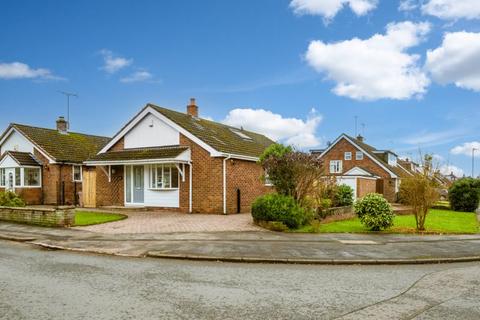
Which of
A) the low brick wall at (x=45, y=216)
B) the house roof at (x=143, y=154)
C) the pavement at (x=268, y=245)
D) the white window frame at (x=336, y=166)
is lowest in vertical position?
the pavement at (x=268, y=245)

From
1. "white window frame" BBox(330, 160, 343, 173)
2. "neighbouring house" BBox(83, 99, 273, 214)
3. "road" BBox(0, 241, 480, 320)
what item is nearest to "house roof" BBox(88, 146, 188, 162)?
"neighbouring house" BBox(83, 99, 273, 214)

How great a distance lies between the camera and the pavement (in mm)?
10531

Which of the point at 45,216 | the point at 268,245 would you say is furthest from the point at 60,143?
the point at 268,245

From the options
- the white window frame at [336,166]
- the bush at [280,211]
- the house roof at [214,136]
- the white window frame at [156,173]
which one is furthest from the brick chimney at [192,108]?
the white window frame at [336,166]

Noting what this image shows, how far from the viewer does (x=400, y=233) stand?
1592 cm

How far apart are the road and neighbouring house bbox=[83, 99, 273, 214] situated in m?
11.8

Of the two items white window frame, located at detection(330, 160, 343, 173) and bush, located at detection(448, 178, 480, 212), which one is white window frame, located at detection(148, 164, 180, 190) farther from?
white window frame, located at detection(330, 160, 343, 173)

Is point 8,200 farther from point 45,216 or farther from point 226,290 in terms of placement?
point 226,290

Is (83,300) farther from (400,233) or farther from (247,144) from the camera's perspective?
(247,144)

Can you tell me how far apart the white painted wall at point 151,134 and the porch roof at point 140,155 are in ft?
1.36

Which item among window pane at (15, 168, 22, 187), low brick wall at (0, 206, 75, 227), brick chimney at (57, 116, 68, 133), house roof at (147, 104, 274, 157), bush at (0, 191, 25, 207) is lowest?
low brick wall at (0, 206, 75, 227)

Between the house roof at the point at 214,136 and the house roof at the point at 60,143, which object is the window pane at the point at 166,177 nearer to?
the house roof at the point at 214,136

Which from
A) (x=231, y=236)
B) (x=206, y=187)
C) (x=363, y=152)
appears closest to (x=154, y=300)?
(x=231, y=236)

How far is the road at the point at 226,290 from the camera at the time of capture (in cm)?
605
